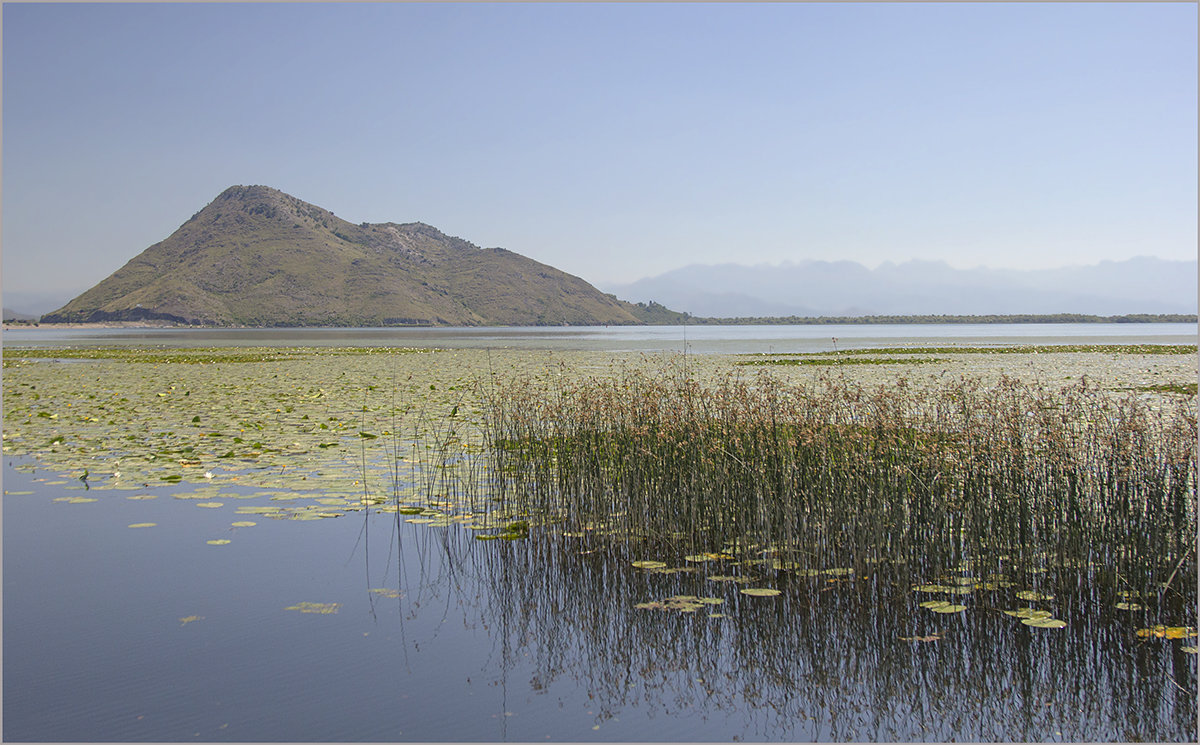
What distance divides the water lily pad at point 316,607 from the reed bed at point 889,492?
2.23m

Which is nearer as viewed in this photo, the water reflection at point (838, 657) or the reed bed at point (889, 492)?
the water reflection at point (838, 657)

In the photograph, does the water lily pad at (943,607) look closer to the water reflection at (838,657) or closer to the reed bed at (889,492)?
the water reflection at (838,657)

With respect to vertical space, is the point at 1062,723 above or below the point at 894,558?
below

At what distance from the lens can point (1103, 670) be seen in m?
4.43

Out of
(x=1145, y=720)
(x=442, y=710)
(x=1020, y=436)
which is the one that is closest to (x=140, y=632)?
(x=442, y=710)

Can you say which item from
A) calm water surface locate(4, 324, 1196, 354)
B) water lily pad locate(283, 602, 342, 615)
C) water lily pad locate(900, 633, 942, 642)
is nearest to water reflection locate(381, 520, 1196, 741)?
water lily pad locate(900, 633, 942, 642)

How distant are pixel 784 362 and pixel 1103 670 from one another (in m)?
25.9

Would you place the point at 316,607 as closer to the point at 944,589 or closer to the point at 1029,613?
the point at 944,589

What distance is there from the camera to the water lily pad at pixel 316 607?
5473mm

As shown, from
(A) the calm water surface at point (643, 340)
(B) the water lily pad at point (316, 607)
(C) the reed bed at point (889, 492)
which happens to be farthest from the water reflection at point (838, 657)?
(A) the calm water surface at point (643, 340)

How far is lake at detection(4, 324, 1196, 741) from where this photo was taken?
3.99 m

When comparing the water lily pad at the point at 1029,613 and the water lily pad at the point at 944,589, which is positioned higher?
the water lily pad at the point at 944,589

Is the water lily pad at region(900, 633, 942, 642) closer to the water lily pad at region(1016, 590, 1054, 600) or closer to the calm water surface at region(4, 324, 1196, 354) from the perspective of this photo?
the water lily pad at region(1016, 590, 1054, 600)

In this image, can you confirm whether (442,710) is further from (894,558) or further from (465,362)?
(465,362)
